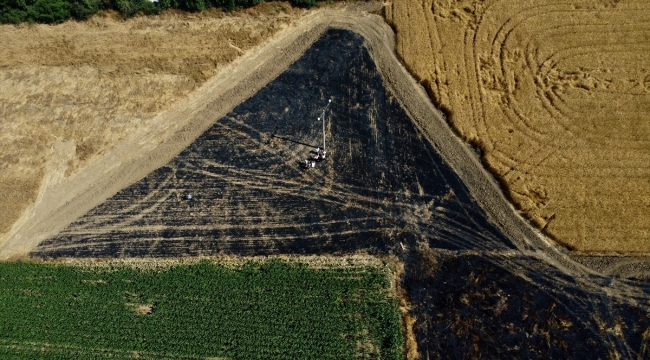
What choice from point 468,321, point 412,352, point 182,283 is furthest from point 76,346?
point 468,321

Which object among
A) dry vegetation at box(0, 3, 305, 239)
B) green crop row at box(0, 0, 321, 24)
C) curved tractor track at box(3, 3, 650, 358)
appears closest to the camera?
curved tractor track at box(3, 3, 650, 358)

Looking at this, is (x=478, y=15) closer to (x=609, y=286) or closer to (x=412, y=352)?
(x=609, y=286)

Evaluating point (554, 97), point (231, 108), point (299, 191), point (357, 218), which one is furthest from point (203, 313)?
point (554, 97)

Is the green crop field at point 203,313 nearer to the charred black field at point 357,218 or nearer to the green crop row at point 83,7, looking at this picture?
the charred black field at point 357,218

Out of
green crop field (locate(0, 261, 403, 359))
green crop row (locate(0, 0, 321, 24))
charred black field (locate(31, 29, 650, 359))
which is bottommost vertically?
green crop field (locate(0, 261, 403, 359))

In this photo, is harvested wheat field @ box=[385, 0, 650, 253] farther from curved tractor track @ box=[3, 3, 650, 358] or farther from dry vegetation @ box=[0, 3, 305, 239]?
dry vegetation @ box=[0, 3, 305, 239]

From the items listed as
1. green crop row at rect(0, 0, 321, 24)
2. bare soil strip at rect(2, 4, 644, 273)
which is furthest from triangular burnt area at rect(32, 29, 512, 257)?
green crop row at rect(0, 0, 321, 24)

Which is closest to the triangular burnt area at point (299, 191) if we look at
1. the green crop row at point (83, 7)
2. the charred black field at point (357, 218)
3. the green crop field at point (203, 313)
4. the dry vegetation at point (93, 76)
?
the charred black field at point (357, 218)
